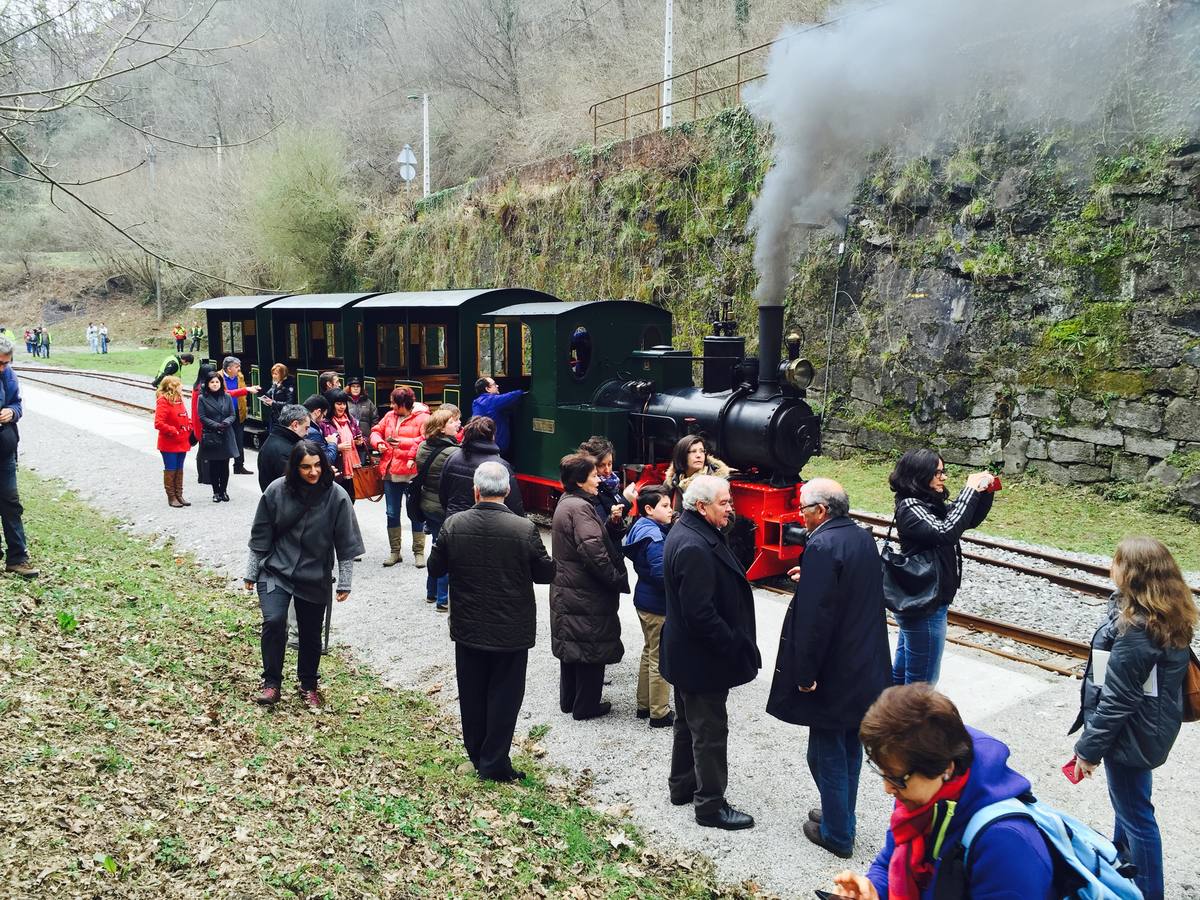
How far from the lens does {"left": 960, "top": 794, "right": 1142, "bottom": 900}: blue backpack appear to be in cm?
213

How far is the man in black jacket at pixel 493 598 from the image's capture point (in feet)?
15.9

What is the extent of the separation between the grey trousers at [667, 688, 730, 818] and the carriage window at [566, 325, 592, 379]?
617cm

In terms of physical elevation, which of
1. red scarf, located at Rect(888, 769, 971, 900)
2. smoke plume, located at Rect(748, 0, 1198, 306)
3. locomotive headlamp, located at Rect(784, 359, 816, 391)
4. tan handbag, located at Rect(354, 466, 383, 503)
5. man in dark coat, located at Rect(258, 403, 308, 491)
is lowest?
tan handbag, located at Rect(354, 466, 383, 503)

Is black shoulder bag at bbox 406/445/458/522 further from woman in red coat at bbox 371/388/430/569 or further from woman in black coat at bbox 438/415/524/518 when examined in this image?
woman in black coat at bbox 438/415/524/518

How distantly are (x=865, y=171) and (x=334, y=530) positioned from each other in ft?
41.2

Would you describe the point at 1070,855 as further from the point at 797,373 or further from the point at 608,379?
the point at 608,379

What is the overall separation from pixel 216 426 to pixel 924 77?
33.5 ft

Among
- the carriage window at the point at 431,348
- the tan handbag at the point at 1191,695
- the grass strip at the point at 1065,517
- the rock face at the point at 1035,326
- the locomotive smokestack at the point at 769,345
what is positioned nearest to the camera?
the tan handbag at the point at 1191,695

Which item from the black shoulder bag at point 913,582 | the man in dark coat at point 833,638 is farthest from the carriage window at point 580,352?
the man in dark coat at point 833,638

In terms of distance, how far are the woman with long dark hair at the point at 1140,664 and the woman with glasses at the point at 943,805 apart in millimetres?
1476

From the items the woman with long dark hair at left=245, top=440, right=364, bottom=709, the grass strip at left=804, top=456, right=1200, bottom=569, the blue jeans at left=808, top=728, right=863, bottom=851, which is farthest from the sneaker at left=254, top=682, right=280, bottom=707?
the grass strip at left=804, top=456, right=1200, bottom=569

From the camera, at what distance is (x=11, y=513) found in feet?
23.7

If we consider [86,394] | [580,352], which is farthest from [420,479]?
[86,394]

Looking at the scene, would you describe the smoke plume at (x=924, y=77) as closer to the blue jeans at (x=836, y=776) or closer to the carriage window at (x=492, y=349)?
the carriage window at (x=492, y=349)
